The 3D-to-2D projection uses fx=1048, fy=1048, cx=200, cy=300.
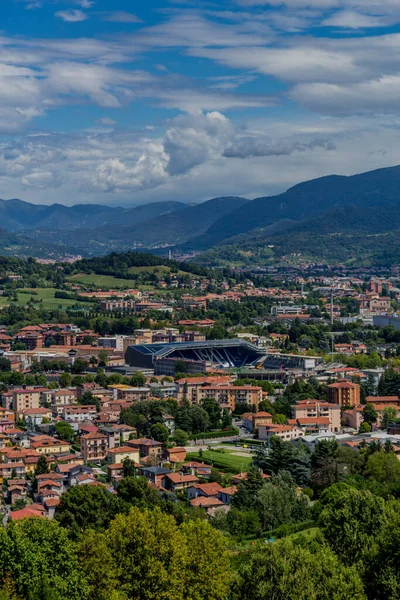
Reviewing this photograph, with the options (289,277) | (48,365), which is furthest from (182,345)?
(289,277)

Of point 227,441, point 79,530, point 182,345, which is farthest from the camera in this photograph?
point 182,345

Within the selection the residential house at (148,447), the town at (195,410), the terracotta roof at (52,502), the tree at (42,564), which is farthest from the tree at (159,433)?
the tree at (42,564)

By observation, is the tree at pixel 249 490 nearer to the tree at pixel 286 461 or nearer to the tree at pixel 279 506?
the tree at pixel 279 506

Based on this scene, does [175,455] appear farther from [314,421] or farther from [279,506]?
[279,506]

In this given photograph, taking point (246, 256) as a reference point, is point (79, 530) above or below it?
below

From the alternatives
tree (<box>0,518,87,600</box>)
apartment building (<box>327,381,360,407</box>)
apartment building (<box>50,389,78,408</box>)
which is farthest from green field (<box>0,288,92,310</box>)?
tree (<box>0,518,87,600</box>)

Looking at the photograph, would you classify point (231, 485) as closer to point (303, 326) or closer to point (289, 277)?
point (303, 326)

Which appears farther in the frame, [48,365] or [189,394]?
[48,365]
